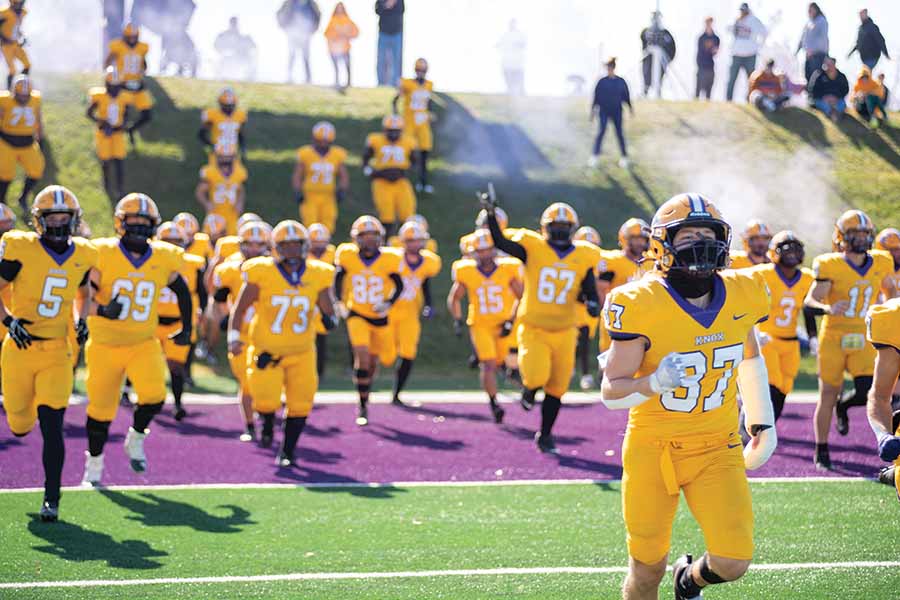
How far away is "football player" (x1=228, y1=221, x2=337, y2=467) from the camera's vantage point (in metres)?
8.62

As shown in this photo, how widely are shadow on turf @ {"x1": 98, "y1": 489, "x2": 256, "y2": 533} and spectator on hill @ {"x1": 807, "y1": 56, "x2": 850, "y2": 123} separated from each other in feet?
57.7

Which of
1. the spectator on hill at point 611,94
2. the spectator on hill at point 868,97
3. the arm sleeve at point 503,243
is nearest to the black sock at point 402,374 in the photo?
the arm sleeve at point 503,243

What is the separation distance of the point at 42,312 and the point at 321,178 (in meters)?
9.43

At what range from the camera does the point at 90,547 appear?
638 cm

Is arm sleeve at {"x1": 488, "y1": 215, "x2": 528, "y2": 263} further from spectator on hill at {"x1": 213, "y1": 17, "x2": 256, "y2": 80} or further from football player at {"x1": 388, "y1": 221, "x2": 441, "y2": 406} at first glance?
spectator on hill at {"x1": 213, "y1": 17, "x2": 256, "y2": 80}

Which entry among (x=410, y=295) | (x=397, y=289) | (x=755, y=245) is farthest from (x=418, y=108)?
(x=755, y=245)

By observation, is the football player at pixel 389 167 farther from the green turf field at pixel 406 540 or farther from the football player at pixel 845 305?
the green turf field at pixel 406 540

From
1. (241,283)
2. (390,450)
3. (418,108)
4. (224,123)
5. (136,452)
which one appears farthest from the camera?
(418,108)

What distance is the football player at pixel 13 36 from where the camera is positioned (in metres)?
18.0

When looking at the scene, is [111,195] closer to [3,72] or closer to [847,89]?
[3,72]

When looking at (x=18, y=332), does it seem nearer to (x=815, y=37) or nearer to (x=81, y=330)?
(x=81, y=330)

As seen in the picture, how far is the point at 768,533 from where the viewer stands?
265 inches

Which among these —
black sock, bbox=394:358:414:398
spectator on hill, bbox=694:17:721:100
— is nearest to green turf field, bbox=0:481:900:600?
black sock, bbox=394:358:414:398

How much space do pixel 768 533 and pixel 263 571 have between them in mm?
2837
